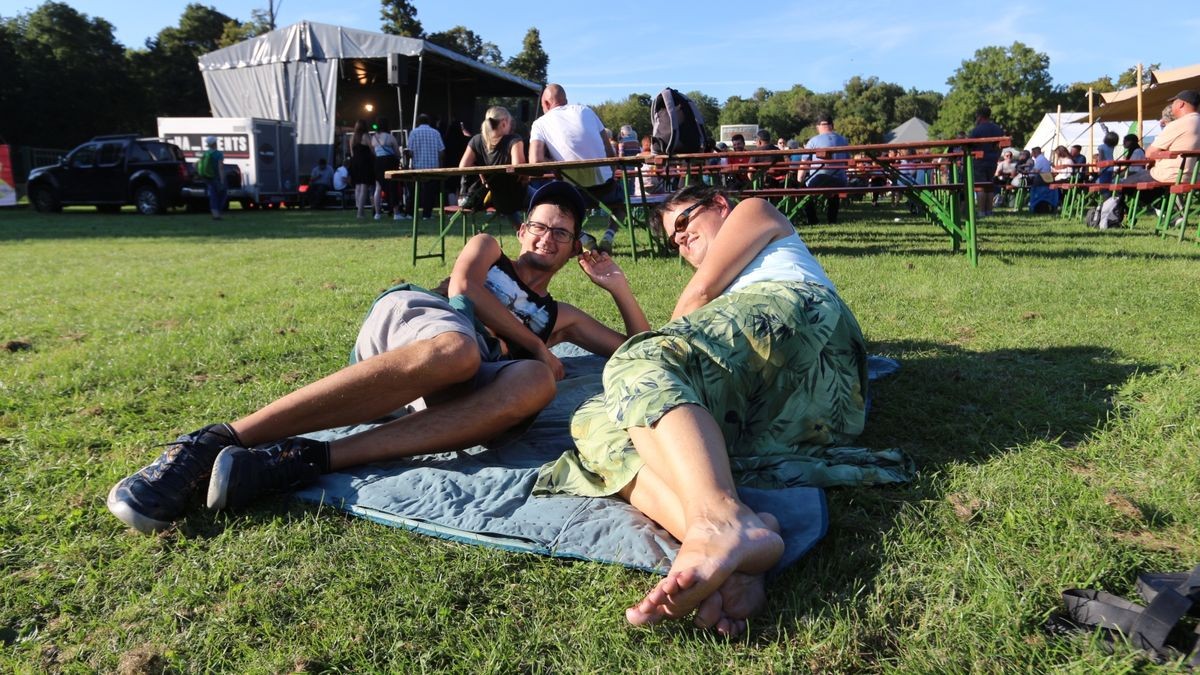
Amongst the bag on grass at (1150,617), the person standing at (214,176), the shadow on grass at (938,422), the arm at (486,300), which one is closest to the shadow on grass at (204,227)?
the person standing at (214,176)

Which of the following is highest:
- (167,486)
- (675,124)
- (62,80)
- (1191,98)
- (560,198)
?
(62,80)

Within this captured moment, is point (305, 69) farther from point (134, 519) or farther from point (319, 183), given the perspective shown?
point (134, 519)

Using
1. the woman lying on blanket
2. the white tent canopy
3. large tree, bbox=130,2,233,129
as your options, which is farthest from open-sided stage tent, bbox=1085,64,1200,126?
large tree, bbox=130,2,233,129

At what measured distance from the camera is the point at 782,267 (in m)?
2.68

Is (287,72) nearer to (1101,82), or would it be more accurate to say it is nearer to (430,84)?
(430,84)

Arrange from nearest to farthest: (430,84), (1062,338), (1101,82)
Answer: (1062,338), (430,84), (1101,82)

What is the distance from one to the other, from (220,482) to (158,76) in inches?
1631

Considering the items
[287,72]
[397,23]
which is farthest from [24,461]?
[397,23]

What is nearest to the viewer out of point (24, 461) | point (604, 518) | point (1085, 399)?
point (604, 518)

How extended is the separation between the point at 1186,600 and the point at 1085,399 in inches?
71.5

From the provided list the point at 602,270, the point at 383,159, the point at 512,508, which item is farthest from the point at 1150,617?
the point at 383,159

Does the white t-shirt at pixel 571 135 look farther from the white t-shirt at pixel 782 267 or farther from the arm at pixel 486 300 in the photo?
the white t-shirt at pixel 782 267

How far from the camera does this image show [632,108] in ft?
287

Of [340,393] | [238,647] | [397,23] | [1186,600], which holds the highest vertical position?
[397,23]
